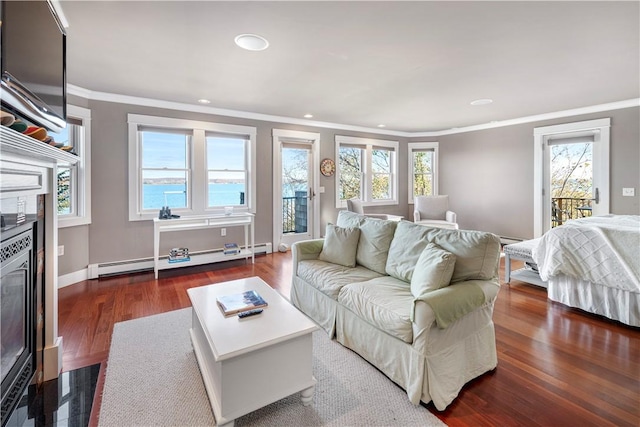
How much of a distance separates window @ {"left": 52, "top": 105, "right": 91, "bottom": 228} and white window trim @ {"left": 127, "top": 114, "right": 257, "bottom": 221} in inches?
17.8

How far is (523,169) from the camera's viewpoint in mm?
5418

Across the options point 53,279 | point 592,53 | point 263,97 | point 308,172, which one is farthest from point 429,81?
point 53,279

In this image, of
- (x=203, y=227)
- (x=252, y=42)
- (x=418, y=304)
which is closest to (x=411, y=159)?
(x=203, y=227)

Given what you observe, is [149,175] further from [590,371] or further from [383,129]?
[590,371]

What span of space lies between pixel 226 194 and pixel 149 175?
109cm

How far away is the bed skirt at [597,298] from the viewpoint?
2.52 m

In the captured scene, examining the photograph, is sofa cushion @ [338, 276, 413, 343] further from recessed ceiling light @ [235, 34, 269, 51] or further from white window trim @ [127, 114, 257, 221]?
white window trim @ [127, 114, 257, 221]

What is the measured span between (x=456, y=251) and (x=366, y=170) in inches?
178

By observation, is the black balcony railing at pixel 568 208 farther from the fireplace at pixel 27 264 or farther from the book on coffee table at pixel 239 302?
the fireplace at pixel 27 264

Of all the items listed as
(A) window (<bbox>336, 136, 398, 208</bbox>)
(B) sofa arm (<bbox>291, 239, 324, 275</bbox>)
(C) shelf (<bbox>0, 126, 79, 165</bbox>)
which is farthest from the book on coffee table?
(A) window (<bbox>336, 136, 398, 208</bbox>)

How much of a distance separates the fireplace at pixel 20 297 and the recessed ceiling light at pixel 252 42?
177cm

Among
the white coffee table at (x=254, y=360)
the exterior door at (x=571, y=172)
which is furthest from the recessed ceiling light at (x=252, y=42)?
the exterior door at (x=571, y=172)

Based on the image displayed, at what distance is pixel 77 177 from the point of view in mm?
3674

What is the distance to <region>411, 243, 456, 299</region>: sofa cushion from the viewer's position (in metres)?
1.80
